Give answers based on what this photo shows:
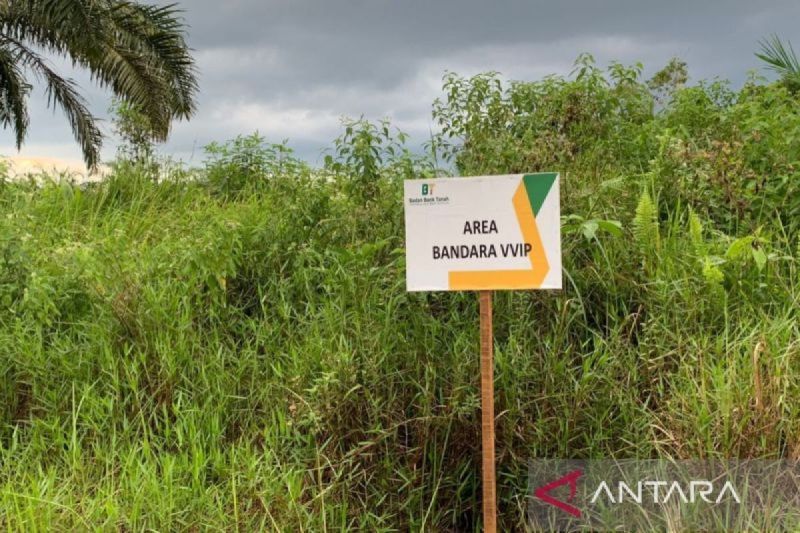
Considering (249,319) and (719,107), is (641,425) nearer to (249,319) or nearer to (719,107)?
(249,319)

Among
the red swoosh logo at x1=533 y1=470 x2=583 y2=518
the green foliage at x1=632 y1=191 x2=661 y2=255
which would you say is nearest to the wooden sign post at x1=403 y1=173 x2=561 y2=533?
the red swoosh logo at x1=533 y1=470 x2=583 y2=518

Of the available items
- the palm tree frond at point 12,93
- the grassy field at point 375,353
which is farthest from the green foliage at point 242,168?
the palm tree frond at point 12,93

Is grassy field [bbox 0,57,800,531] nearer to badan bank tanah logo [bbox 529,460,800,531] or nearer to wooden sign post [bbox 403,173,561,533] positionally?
badan bank tanah logo [bbox 529,460,800,531]

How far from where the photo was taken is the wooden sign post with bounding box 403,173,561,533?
9.85 ft

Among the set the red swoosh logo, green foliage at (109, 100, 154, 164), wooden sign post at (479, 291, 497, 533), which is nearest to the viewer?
wooden sign post at (479, 291, 497, 533)

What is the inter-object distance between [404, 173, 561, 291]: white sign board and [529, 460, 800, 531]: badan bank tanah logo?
0.92 meters

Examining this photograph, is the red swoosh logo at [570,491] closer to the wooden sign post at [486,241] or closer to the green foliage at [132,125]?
the wooden sign post at [486,241]

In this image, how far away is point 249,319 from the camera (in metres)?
4.10

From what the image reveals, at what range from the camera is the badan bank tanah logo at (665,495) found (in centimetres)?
302

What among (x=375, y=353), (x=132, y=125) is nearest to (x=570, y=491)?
(x=375, y=353)

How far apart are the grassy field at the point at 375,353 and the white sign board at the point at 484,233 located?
51cm

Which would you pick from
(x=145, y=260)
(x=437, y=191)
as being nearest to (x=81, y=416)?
(x=145, y=260)

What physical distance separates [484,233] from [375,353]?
86cm

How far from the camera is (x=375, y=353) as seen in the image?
11.4 ft
